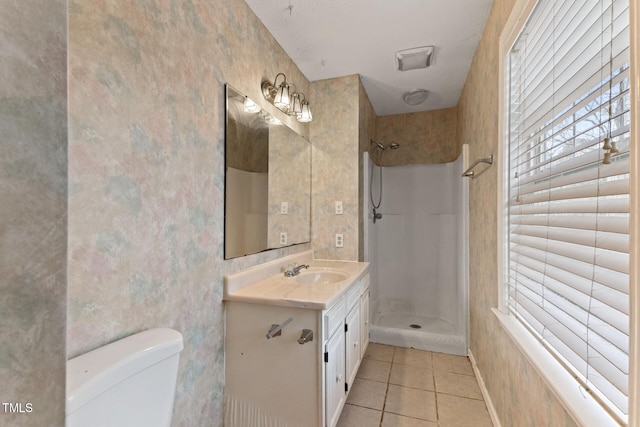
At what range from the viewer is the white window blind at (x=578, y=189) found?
69 cm

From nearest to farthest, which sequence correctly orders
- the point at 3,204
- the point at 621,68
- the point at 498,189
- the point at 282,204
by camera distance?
the point at 3,204, the point at 621,68, the point at 498,189, the point at 282,204

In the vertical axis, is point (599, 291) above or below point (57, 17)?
below

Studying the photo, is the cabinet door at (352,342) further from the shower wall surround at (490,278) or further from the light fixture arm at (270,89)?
the light fixture arm at (270,89)

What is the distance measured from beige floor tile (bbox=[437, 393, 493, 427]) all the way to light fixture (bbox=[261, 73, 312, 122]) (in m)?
2.23

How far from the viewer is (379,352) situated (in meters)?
2.49

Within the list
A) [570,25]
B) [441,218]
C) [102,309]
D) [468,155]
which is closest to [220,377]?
[102,309]

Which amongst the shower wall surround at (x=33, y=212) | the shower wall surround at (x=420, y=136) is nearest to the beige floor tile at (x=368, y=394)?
the shower wall surround at (x=33, y=212)

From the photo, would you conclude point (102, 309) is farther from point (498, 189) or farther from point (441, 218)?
point (441, 218)

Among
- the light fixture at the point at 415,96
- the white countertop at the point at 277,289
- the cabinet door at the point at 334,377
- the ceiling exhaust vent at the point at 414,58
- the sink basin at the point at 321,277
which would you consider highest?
the ceiling exhaust vent at the point at 414,58

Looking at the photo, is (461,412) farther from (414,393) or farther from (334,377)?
(334,377)

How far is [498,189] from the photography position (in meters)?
1.51

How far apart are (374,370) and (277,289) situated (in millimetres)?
1280

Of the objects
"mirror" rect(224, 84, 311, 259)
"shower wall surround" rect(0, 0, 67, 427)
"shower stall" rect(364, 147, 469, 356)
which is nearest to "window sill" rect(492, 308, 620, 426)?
"shower wall surround" rect(0, 0, 67, 427)

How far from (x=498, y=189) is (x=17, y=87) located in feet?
5.81
